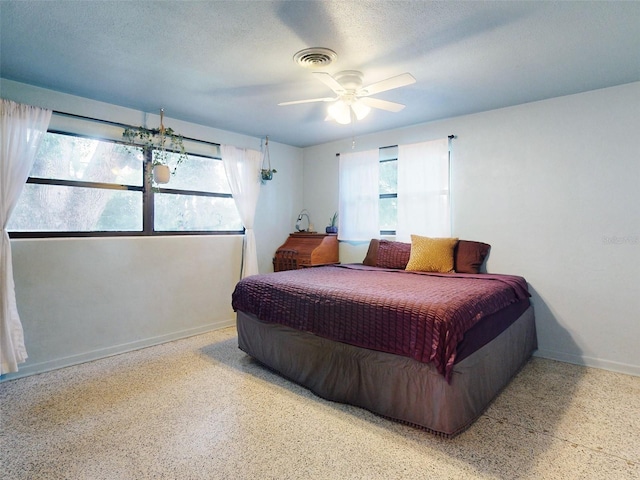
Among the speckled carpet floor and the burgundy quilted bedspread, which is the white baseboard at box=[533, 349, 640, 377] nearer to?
the speckled carpet floor

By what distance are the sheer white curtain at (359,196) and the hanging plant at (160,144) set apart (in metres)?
1.99

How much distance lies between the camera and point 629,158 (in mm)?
2732

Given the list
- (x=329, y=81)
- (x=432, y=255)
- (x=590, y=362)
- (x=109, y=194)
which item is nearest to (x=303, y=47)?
(x=329, y=81)

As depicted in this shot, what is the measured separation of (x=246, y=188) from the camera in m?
4.20

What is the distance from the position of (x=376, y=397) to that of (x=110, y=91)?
10.6 feet

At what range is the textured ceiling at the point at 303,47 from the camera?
1808mm

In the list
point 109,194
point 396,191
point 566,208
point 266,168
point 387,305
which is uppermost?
point 266,168

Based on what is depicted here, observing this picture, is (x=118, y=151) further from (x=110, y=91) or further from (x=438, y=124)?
(x=438, y=124)

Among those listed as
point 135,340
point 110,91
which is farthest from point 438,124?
point 135,340

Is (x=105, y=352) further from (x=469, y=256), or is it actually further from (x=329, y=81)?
(x=469, y=256)

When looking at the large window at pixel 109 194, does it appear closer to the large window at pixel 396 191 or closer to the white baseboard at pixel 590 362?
the large window at pixel 396 191

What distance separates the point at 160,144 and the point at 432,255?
9.95ft

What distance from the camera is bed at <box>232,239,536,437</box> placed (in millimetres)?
1842

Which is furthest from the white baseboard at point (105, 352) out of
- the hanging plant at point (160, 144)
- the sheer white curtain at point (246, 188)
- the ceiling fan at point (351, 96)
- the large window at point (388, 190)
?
the ceiling fan at point (351, 96)
